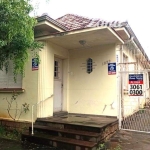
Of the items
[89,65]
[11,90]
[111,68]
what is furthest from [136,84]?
[11,90]

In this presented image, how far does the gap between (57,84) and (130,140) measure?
3.85 meters

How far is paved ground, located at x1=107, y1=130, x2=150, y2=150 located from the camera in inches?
207

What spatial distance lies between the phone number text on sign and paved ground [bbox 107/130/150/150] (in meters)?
1.37

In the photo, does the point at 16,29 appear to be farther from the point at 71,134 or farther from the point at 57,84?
the point at 57,84

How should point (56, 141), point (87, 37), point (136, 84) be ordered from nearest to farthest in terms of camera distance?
point (56, 141) < point (136, 84) < point (87, 37)

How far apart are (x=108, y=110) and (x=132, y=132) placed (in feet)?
4.10

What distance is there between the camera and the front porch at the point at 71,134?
5.22 m

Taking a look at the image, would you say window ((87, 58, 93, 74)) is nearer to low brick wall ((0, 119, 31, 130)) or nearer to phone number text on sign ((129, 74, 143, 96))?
phone number text on sign ((129, 74, 143, 96))

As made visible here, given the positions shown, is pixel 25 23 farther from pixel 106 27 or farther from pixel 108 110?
pixel 108 110

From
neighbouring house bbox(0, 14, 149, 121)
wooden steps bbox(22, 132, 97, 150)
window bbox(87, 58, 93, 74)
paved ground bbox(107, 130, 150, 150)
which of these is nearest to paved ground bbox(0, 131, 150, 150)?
paved ground bbox(107, 130, 150, 150)

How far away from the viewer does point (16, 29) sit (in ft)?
13.9

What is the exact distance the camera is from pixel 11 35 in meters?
4.23

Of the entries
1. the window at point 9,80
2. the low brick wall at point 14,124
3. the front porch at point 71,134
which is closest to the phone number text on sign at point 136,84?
the front porch at point 71,134

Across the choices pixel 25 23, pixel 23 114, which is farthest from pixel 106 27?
pixel 23 114
